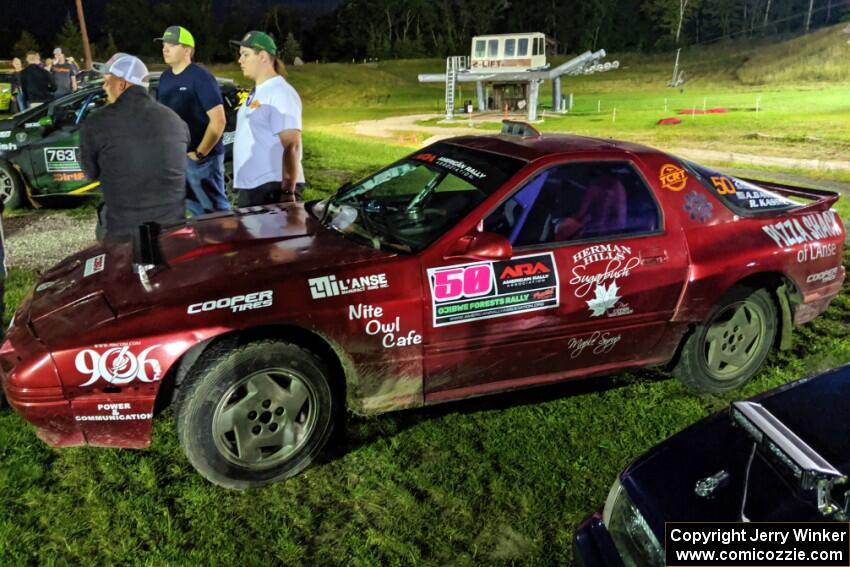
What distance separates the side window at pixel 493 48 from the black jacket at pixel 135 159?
33.8 meters

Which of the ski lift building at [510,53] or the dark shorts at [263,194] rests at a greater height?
the ski lift building at [510,53]

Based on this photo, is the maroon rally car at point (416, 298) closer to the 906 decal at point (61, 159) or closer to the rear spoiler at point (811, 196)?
the rear spoiler at point (811, 196)

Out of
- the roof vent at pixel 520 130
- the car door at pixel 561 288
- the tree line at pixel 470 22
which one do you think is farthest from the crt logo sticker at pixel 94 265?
the tree line at pixel 470 22

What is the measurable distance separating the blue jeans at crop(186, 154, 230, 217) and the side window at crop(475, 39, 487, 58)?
32.6 metres

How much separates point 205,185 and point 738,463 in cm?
469

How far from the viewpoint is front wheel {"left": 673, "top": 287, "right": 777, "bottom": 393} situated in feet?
12.4

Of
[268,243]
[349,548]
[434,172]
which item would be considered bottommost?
[349,548]

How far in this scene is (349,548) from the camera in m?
2.64

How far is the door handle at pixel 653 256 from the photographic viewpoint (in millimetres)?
3453

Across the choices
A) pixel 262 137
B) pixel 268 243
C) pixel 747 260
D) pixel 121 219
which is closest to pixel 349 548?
pixel 268 243

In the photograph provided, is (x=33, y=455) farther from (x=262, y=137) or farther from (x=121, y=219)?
(x=262, y=137)

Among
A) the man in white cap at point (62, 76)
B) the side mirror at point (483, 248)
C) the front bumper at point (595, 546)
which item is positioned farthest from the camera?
the man in white cap at point (62, 76)

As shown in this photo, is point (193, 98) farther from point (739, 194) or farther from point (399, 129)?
point (399, 129)

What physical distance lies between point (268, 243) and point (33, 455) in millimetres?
1543
